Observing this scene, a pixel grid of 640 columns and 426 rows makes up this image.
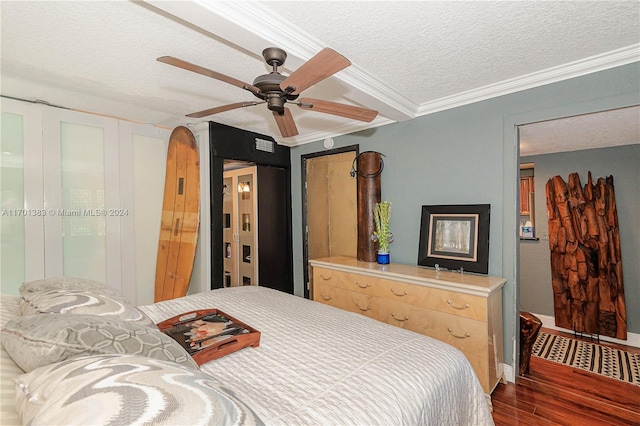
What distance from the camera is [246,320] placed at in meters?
1.72

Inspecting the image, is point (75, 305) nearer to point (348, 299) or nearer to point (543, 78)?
point (348, 299)

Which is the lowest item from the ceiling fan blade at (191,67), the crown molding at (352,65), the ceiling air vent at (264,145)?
the ceiling fan blade at (191,67)

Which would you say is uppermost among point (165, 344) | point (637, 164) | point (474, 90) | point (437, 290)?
point (474, 90)

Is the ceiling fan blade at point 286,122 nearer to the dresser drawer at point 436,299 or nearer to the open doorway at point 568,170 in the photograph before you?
the dresser drawer at point 436,299

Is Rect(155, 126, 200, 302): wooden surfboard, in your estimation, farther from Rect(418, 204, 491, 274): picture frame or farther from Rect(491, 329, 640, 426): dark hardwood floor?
Rect(491, 329, 640, 426): dark hardwood floor

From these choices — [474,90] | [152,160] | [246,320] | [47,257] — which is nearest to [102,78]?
[152,160]

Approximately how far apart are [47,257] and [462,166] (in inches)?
157

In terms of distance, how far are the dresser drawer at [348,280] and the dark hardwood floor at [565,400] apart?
1.25 m

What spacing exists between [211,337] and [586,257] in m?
4.28

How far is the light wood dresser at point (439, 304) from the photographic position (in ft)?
7.06

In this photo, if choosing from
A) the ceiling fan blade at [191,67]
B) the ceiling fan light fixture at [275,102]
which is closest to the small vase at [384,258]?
the ceiling fan light fixture at [275,102]

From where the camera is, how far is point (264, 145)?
4.01 metres

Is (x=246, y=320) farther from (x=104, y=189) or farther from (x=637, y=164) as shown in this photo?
(x=637, y=164)

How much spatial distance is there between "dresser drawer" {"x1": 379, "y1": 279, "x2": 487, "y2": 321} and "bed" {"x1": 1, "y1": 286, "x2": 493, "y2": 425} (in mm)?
850
